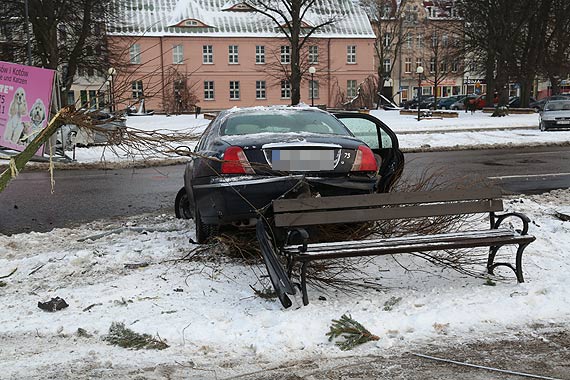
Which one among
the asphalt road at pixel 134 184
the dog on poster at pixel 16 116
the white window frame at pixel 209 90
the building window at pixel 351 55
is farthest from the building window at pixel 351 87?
the dog on poster at pixel 16 116

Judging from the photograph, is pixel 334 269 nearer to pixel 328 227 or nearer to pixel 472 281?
pixel 328 227

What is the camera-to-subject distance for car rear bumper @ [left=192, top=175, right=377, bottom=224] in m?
5.56

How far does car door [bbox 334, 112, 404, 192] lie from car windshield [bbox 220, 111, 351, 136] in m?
0.45

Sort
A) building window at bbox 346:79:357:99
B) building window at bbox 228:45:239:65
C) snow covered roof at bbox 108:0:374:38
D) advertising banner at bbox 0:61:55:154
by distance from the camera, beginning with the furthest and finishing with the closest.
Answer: building window at bbox 346:79:357:99 → building window at bbox 228:45:239:65 → snow covered roof at bbox 108:0:374:38 → advertising banner at bbox 0:61:55:154

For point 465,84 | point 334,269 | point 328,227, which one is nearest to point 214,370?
point 334,269

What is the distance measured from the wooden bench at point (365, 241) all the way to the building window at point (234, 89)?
203 ft

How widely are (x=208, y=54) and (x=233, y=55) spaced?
2.69m

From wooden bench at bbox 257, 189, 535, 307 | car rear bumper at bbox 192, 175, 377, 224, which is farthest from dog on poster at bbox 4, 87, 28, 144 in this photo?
wooden bench at bbox 257, 189, 535, 307

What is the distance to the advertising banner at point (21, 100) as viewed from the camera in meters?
13.3

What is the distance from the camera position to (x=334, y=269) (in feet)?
17.0

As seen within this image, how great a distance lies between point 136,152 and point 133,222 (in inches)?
120

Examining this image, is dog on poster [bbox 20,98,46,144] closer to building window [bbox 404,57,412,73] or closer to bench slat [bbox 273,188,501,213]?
bench slat [bbox 273,188,501,213]

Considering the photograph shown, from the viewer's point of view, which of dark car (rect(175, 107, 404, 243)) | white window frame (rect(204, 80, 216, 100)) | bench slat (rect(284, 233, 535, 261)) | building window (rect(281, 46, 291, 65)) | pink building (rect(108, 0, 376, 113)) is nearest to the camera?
bench slat (rect(284, 233, 535, 261))

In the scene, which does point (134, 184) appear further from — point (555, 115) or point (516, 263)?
point (555, 115)
